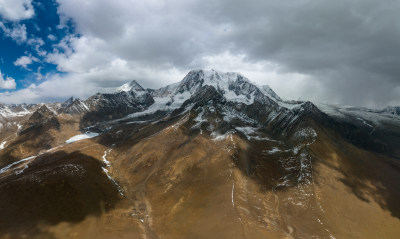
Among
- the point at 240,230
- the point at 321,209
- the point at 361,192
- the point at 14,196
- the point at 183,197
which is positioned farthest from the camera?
the point at 361,192

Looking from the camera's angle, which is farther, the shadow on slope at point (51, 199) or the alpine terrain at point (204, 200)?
the alpine terrain at point (204, 200)

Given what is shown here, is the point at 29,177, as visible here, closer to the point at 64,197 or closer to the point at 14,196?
the point at 14,196

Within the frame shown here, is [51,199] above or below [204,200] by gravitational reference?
above

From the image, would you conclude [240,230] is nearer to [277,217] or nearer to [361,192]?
[277,217]

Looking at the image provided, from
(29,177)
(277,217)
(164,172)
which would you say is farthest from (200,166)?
(29,177)

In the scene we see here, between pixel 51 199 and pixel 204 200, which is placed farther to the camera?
pixel 204 200

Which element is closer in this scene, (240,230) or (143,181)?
(240,230)

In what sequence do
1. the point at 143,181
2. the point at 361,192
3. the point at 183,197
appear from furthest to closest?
the point at 143,181 → the point at 361,192 → the point at 183,197

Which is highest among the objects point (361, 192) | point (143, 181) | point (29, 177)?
point (29, 177)

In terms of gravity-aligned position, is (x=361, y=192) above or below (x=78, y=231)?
below

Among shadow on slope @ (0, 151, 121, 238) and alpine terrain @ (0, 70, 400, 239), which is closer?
shadow on slope @ (0, 151, 121, 238)
